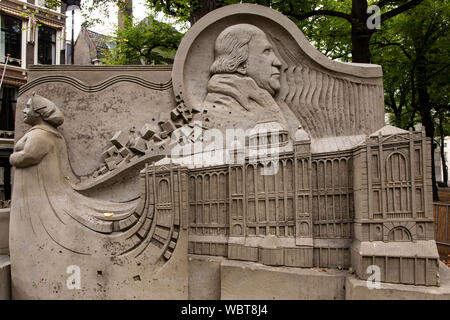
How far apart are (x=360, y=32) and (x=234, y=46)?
5.91 meters

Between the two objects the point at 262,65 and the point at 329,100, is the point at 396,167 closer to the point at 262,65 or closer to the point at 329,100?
the point at 329,100

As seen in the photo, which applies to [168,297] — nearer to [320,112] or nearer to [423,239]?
[423,239]

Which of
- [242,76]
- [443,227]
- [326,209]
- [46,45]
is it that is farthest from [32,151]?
[46,45]

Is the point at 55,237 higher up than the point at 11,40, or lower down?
lower down

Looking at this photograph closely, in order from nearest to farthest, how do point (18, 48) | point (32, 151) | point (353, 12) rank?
point (32, 151) → point (353, 12) → point (18, 48)

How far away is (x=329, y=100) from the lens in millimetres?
5918

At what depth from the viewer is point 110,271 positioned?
4625 mm

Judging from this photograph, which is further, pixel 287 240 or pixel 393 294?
pixel 287 240

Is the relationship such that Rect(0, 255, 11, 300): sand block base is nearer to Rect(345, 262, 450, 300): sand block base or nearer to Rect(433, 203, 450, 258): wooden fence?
Rect(345, 262, 450, 300): sand block base

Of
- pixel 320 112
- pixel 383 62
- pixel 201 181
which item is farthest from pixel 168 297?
pixel 383 62

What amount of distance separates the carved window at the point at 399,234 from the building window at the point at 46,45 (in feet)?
77.1

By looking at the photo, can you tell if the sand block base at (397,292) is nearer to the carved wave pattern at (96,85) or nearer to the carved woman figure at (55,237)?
the carved woman figure at (55,237)

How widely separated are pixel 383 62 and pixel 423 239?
1288 centimetres

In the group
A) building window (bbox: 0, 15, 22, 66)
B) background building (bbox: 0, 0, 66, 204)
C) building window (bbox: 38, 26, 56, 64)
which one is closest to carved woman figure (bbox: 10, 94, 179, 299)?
background building (bbox: 0, 0, 66, 204)
